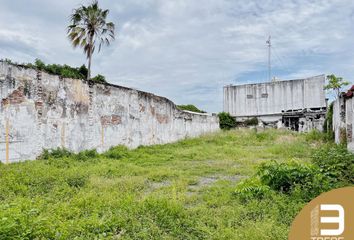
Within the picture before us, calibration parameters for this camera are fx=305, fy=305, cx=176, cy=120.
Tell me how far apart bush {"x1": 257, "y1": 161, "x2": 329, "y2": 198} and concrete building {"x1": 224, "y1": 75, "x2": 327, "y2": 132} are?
69.9 feet

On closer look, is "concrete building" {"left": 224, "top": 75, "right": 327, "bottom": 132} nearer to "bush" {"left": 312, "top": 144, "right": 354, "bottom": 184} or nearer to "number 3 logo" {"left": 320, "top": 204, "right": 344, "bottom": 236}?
"bush" {"left": 312, "top": 144, "right": 354, "bottom": 184}

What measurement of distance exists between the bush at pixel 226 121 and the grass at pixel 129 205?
63.1 feet

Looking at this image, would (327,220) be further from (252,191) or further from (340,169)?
(340,169)

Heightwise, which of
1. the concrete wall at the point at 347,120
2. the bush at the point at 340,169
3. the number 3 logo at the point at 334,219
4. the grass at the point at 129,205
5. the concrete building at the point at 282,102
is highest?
the concrete building at the point at 282,102

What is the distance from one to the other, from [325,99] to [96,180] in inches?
957

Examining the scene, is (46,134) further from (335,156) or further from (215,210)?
Result: (335,156)

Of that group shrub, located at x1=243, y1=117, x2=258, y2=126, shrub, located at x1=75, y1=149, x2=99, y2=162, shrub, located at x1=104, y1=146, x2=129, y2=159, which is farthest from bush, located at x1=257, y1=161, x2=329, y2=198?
shrub, located at x1=243, y1=117, x2=258, y2=126

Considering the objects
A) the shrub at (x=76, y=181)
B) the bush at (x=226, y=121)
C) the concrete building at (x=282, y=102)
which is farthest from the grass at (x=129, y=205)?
the concrete building at (x=282, y=102)

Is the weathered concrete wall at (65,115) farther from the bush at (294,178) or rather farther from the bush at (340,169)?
the bush at (340,169)

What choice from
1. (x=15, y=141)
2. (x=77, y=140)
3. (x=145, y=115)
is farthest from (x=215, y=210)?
(x=145, y=115)

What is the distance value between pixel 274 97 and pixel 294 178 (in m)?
24.3

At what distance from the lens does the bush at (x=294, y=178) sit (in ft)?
14.0

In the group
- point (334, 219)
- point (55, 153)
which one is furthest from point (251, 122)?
point (334, 219)

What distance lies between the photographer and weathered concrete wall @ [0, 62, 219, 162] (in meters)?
6.99
